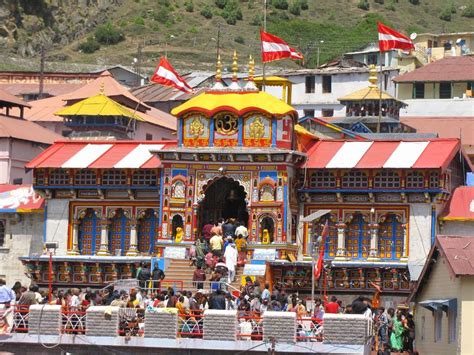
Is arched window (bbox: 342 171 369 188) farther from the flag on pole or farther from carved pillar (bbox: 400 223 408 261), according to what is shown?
the flag on pole

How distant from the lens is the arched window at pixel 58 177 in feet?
218

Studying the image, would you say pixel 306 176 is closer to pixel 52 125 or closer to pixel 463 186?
pixel 463 186

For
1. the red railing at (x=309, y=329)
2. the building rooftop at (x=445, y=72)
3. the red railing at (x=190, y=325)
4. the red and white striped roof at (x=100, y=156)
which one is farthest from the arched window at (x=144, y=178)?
the building rooftop at (x=445, y=72)

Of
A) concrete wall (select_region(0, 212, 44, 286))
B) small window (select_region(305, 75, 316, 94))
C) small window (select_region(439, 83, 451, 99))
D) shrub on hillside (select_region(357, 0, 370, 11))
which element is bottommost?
concrete wall (select_region(0, 212, 44, 286))

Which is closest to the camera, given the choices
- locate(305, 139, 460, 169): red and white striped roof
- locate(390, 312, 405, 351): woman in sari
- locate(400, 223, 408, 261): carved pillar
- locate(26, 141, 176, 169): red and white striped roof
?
locate(390, 312, 405, 351): woman in sari

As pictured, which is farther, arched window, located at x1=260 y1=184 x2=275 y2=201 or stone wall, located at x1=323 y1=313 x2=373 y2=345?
arched window, located at x1=260 y1=184 x2=275 y2=201

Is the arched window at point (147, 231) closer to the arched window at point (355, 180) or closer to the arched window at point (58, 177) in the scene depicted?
the arched window at point (58, 177)

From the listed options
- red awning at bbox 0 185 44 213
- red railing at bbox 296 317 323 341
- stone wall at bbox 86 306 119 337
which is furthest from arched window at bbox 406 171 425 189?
stone wall at bbox 86 306 119 337

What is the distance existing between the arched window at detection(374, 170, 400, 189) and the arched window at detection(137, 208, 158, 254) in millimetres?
8747

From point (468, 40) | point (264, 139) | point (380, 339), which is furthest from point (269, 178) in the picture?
point (468, 40)

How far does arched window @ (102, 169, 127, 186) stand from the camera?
65750mm

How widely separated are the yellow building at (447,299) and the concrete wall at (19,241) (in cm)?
2038

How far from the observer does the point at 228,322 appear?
4706 centimetres

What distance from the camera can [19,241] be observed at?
2699 inches
